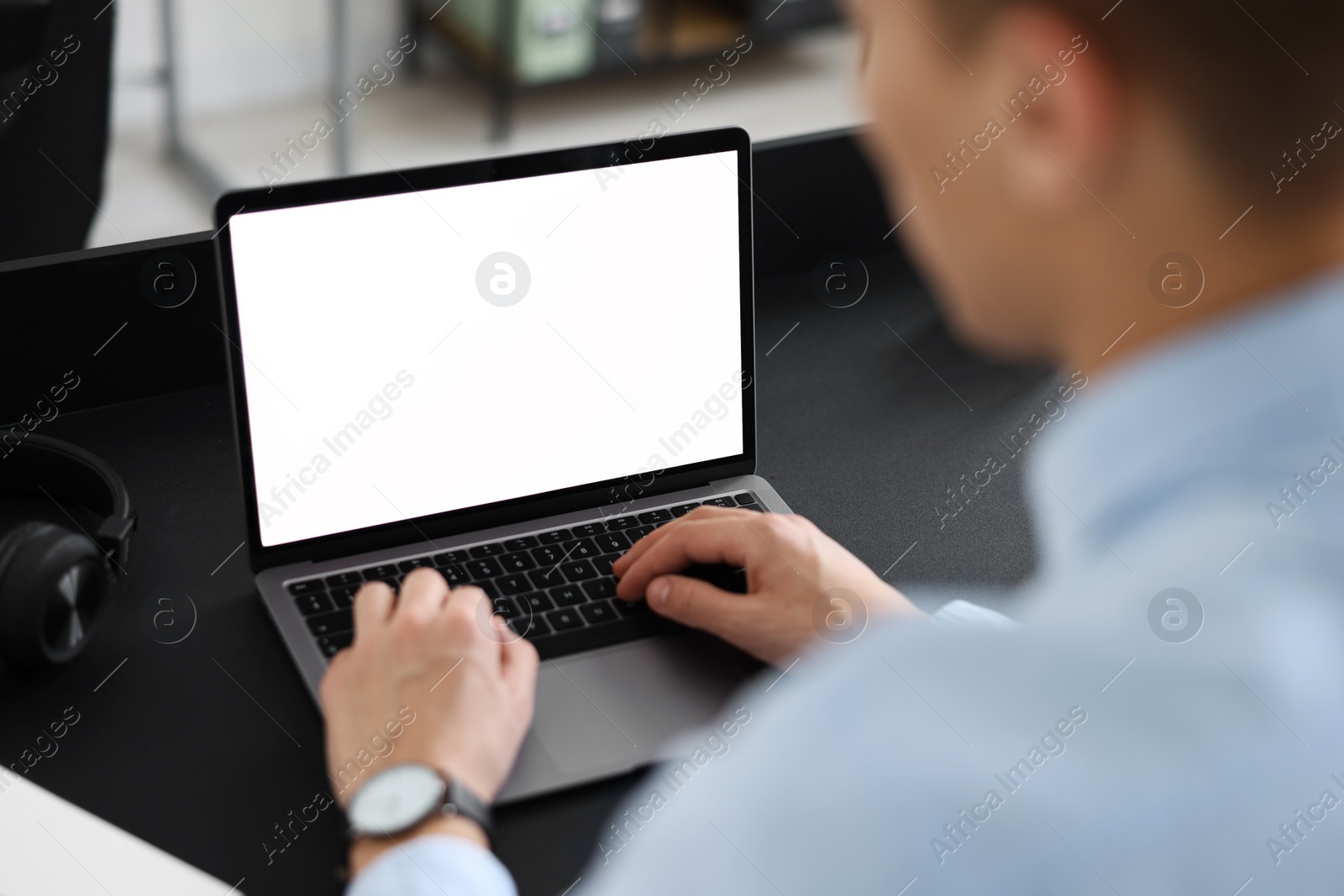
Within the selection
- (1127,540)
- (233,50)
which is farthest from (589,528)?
(233,50)

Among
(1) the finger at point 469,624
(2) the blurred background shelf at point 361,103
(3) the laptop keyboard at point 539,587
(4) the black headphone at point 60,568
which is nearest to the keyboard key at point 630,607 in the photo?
→ (3) the laptop keyboard at point 539,587

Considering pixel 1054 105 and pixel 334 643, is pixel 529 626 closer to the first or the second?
pixel 334 643

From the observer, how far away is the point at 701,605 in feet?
2.84

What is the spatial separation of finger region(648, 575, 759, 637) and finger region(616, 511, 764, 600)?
0.5 inches

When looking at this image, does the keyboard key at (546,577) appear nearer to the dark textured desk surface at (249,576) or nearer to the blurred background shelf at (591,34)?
the dark textured desk surface at (249,576)

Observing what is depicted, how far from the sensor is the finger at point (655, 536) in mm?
910

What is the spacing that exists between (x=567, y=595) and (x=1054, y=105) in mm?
554

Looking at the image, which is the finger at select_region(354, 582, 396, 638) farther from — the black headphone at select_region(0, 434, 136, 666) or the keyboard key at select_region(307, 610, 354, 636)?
the black headphone at select_region(0, 434, 136, 666)

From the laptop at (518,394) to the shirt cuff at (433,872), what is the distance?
0.49 feet

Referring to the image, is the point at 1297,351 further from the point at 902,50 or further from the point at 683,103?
the point at 683,103

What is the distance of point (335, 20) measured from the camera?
3096 millimetres

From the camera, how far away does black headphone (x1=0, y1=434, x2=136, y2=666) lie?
79 cm

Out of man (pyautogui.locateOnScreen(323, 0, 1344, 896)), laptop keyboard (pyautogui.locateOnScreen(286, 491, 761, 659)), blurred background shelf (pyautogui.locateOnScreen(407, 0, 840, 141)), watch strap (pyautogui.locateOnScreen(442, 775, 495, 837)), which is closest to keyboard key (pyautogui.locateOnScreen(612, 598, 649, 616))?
laptop keyboard (pyautogui.locateOnScreen(286, 491, 761, 659))

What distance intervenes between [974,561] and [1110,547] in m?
0.59
